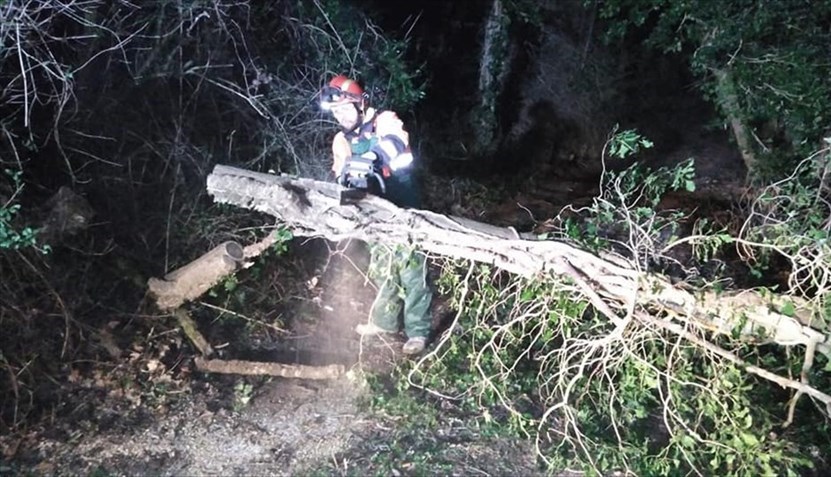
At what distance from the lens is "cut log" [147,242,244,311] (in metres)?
4.74

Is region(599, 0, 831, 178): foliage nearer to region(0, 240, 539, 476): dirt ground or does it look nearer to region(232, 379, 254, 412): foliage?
region(0, 240, 539, 476): dirt ground

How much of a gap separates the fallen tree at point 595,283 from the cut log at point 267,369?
125 cm

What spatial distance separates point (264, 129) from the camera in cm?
613

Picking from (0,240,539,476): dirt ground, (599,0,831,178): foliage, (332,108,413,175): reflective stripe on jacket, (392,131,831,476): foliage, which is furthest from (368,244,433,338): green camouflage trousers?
(599,0,831,178): foliage

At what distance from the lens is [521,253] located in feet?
12.4

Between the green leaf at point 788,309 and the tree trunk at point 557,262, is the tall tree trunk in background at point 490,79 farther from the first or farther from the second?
the green leaf at point 788,309

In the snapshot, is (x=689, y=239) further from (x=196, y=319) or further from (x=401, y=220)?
(x=196, y=319)

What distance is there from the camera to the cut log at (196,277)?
4.74 metres

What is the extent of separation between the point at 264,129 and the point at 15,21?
2343 millimetres

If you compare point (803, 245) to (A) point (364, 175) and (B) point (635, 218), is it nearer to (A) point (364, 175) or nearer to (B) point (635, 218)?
(B) point (635, 218)

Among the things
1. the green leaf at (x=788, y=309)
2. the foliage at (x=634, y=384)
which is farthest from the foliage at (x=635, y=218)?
the green leaf at (x=788, y=309)

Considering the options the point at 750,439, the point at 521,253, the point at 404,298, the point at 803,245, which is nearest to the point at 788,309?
the point at 803,245

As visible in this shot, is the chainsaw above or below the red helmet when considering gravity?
below

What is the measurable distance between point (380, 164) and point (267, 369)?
1.71 m
